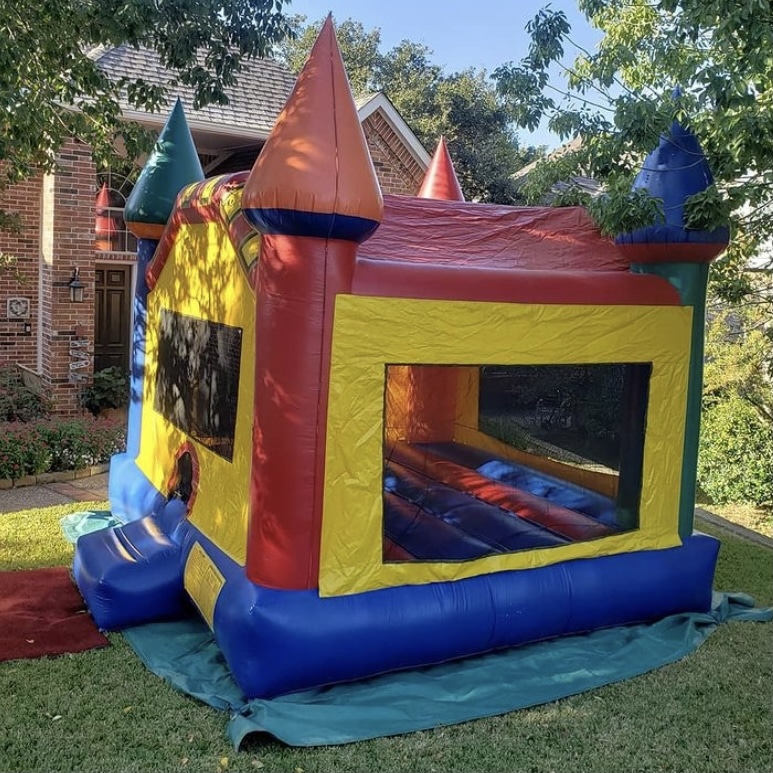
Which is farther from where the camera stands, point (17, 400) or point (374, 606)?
point (17, 400)

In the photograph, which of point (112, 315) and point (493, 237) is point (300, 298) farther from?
point (112, 315)

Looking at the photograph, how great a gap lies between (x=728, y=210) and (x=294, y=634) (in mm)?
3396

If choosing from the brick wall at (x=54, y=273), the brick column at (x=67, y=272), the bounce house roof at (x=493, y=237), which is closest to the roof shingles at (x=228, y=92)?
the brick column at (x=67, y=272)

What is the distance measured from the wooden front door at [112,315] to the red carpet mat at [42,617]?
688 cm

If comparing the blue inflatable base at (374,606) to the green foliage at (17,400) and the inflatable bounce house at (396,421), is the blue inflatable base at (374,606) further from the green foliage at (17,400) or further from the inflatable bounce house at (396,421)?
the green foliage at (17,400)

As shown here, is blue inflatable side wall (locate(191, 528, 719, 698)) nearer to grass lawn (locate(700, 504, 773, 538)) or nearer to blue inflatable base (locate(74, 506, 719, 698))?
blue inflatable base (locate(74, 506, 719, 698))

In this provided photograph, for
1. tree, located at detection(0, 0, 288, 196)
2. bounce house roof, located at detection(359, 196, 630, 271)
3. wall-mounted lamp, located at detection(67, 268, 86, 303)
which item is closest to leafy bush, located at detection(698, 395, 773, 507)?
bounce house roof, located at detection(359, 196, 630, 271)

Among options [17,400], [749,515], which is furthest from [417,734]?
[17,400]

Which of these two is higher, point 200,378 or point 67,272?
point 67,272

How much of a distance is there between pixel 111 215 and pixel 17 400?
3.12 meters

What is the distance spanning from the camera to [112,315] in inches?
503

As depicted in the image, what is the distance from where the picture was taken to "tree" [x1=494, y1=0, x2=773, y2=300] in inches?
175

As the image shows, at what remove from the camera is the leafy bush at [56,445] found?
874 cm

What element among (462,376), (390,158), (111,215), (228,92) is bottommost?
(462,376)
